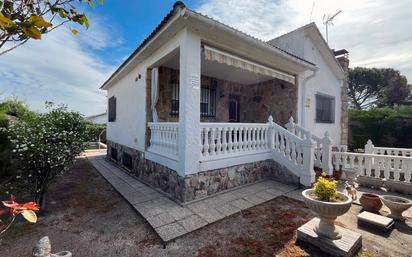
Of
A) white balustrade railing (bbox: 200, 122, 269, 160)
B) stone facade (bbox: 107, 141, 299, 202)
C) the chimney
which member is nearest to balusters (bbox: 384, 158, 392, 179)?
stone facade (bbox: 107, 141, 299, 202)

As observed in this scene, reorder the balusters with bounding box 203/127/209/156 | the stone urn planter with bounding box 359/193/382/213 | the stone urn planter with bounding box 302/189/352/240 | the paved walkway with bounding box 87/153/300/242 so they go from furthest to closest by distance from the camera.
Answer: the balusters with bounding box 203/127/209/156 < the stone urn planter with bounding box 359/193/382/213 < the paved walkway with bounding box 87/153/300/242 < the stone urn planter with bounding box 302/189/352/240

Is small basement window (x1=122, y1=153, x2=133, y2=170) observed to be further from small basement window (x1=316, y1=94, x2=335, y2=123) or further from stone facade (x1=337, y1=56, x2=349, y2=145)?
stone facade (x1=337, y1=56, x2=349, y2=145)

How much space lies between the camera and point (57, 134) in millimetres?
4723

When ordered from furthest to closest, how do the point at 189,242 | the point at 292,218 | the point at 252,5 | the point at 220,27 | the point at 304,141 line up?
1. the point at 252,5
2. the point at 304,141
3. the point at 220,27
4. the point at 292,218
5. the point at 189,242

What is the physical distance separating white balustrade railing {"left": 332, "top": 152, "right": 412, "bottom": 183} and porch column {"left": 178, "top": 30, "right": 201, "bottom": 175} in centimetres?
630

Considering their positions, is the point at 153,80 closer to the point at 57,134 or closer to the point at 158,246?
the point at 57,134

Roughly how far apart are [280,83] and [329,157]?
394cm

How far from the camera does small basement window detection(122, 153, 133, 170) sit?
8768 mm

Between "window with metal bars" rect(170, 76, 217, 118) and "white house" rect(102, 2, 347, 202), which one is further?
"window with metal bars" rect(170, 76, 217, 118)

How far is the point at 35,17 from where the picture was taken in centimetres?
135

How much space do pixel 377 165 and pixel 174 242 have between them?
25.7 feet

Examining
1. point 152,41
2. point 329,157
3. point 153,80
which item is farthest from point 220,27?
point 329,157

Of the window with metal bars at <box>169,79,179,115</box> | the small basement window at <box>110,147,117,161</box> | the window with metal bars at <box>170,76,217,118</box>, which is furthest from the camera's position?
the small basement window at <box>110,147,117,161</box>

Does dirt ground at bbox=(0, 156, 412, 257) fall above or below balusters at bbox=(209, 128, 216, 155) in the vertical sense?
below
